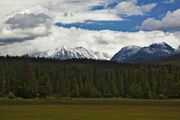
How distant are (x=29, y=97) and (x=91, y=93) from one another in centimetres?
4185

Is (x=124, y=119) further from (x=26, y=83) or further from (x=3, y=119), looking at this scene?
(x=26, y=83)

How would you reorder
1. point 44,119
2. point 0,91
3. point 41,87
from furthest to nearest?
point 0,91
point 41,87
point 44,119

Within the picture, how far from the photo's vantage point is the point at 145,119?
6556 centimetres

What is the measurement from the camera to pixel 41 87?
161875 millimetres

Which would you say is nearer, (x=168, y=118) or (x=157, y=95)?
(x=168, y=118)

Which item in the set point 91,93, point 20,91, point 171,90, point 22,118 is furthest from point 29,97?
point 22,118

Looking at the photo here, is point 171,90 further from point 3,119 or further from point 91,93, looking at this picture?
point 3,119

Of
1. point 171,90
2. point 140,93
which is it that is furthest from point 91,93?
point 171,90

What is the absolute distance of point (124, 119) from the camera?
214 ft

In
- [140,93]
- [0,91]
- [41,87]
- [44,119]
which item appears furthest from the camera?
[140,93]

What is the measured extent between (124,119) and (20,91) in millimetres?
104626

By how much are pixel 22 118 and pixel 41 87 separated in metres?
94.7

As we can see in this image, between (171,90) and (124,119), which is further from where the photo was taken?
(171,90)

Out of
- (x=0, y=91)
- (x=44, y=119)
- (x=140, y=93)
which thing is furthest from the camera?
(x=140, y=93)
